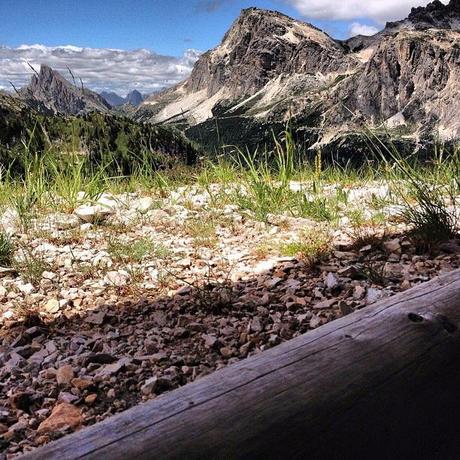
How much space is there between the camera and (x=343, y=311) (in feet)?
9.03

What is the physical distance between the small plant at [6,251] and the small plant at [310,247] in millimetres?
1909

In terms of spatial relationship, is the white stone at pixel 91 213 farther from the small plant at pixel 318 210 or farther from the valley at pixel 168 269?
the small plant at pixel 318 210

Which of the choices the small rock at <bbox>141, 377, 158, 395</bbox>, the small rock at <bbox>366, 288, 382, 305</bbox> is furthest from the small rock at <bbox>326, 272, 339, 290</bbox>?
the small rock at <bbox>141, 377, 158, 395</bbox>

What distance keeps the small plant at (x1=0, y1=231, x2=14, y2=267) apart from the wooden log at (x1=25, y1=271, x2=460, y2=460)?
2921 millimetres

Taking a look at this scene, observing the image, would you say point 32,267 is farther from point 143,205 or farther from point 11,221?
point 143,205

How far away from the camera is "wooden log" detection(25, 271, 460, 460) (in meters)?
1.10

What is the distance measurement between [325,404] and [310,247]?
2606 millimetres

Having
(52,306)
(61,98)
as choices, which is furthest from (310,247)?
(61,98)

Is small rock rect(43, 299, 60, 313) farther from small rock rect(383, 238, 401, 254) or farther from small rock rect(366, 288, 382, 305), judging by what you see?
small rock rect(383, 238, 401, 254)

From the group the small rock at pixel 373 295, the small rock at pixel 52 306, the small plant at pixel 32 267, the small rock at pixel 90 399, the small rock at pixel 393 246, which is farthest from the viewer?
the small rock at pixel 393 246

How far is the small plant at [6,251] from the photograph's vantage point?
3.86 metres

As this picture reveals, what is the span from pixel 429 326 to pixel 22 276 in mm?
2742

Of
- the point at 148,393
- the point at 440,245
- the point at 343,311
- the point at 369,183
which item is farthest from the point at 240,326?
the point at 369,183

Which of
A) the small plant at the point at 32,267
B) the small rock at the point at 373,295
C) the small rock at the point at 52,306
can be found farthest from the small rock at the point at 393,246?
the small plant at the point at 32,267
